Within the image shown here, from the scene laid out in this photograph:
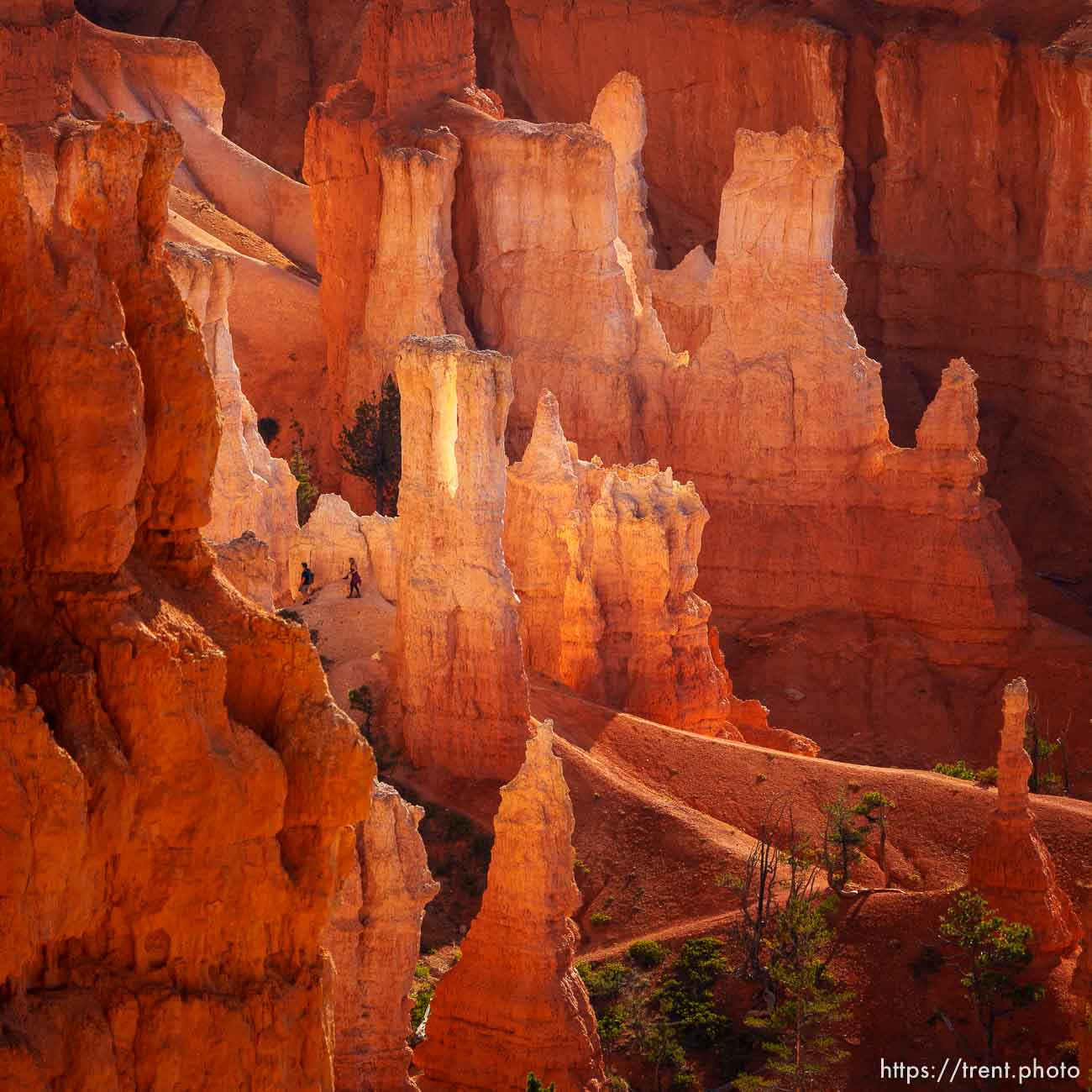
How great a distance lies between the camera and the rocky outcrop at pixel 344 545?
42812 mm

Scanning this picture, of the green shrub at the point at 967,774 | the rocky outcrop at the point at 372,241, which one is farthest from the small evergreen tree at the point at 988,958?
the rocky outcrop at the point at 372,241

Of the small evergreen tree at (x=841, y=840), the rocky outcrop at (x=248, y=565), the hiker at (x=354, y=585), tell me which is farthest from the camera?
the hiker at (x=354, y=585)

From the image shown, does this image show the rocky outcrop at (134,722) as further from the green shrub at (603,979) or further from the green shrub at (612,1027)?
the green shrub at (603,979)

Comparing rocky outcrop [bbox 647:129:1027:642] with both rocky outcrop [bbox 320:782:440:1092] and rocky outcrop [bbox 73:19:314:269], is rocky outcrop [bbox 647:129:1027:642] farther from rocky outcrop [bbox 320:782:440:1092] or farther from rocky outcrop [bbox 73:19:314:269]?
rocky outcrop [bbox 320:782:440:1092]

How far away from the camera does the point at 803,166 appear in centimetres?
5250

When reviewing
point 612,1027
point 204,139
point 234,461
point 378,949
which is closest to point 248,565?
point 378,949

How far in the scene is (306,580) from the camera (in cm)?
4331

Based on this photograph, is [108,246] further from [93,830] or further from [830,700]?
[830,700]

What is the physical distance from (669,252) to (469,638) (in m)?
30.8

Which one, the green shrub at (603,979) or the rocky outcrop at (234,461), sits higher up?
the rocky outcrop at (234,461)

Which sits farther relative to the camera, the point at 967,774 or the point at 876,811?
the point at 967,774

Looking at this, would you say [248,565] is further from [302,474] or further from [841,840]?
[302,474]

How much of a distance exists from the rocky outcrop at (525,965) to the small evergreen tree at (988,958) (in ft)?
19.4

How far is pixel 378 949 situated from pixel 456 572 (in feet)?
45.3
